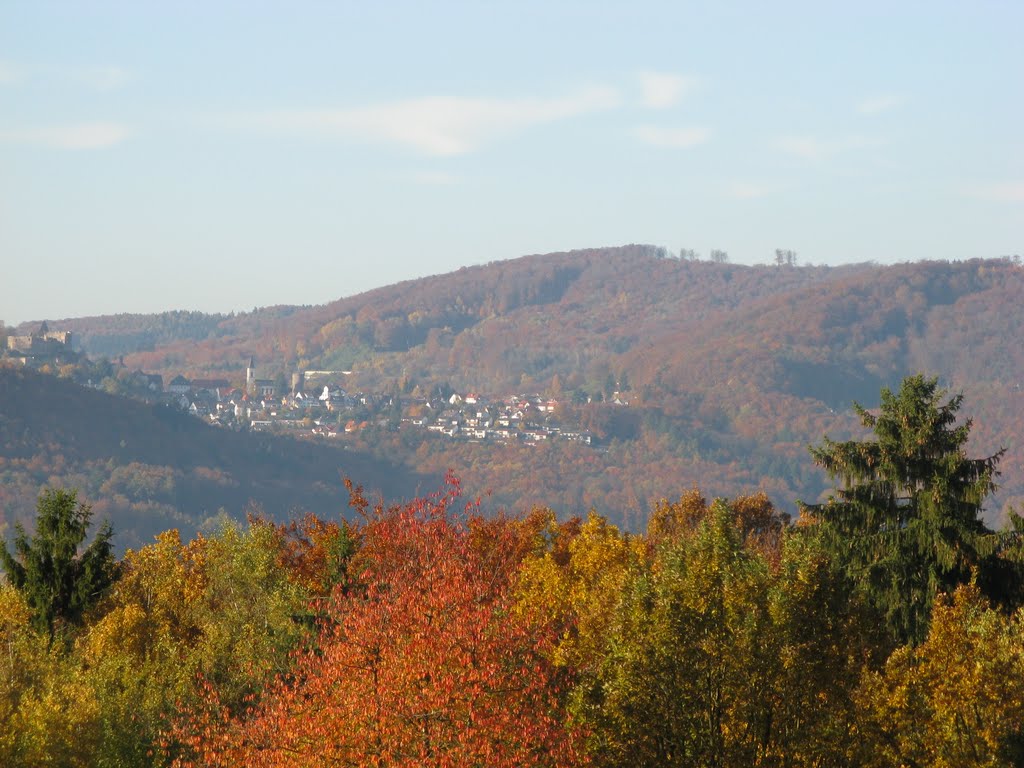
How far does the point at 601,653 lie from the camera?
2908cm

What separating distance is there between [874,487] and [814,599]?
15.9 meters

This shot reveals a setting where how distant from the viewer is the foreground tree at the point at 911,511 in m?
38.0

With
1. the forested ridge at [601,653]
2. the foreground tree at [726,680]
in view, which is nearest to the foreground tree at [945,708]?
the forested ridge at [601,653]

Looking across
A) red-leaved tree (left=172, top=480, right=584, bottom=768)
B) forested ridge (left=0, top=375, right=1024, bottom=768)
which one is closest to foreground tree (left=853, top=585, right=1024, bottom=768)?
forested ridge (left=0, top=375, right=1024, bottom=768)

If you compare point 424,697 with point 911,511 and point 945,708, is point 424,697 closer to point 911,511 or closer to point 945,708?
point 945,708

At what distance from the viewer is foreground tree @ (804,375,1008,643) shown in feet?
125

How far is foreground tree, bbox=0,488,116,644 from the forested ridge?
8cm

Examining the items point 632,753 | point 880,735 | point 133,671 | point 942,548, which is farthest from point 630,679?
point 133,671

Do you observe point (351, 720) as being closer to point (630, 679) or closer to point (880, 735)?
point (630, 679)

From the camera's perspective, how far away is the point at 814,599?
25.2 m

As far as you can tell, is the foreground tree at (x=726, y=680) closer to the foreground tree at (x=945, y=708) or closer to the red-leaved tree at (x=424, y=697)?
the foreground tree at (x=945, y=708)

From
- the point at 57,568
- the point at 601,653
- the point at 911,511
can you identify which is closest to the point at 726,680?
the point at 601,653

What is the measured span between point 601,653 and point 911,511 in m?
14.1

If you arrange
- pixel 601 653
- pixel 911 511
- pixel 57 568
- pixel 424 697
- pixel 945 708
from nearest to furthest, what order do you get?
pixel 945 708, pixel 424 697, pixel 601 653, pixel 911 511, pixel 57 568
